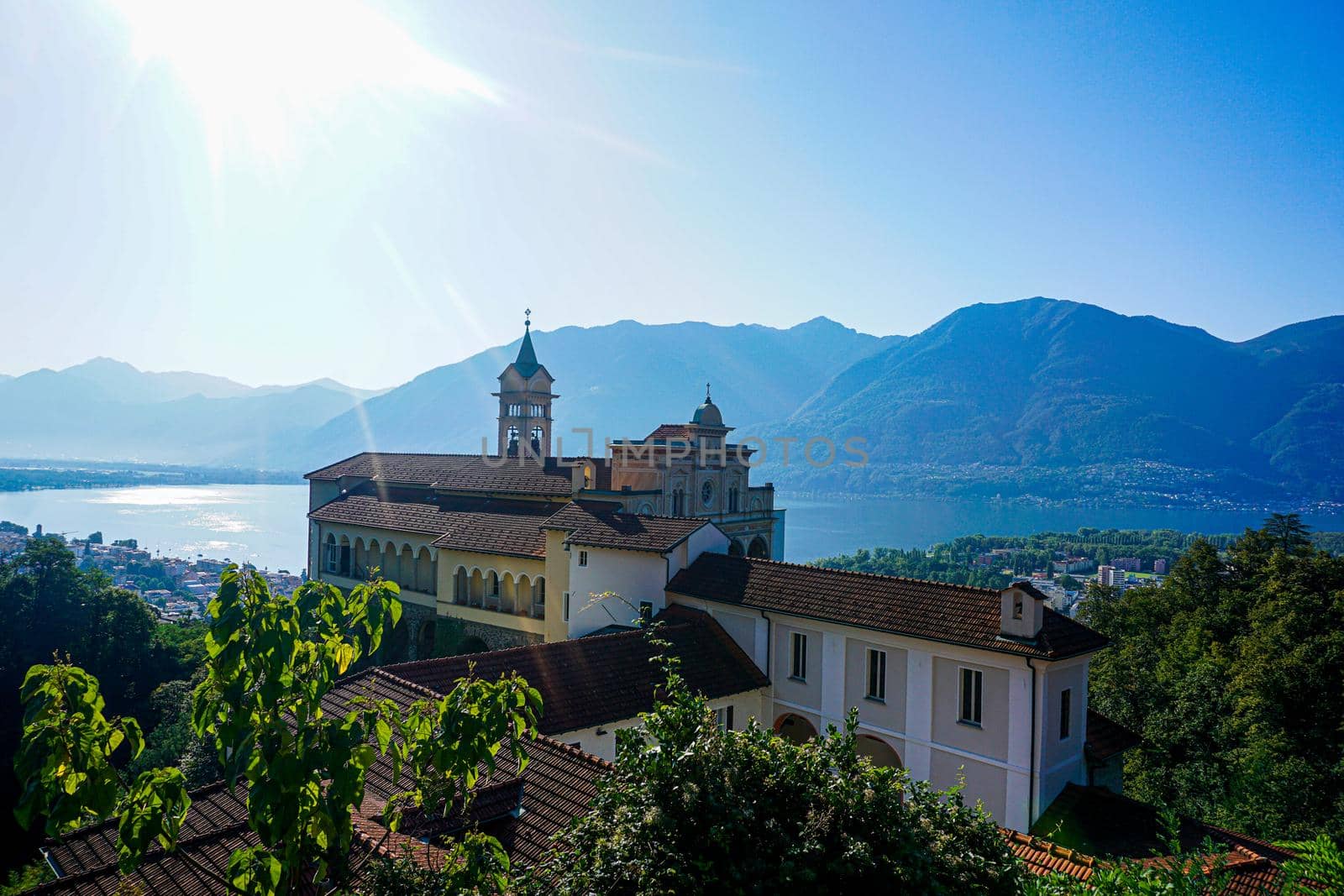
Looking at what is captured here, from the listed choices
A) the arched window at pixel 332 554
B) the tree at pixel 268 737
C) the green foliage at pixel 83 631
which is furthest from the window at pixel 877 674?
the green foliage at pixel 83 631

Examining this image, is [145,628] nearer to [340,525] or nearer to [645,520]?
[340,525]

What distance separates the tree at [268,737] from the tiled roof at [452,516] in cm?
2267

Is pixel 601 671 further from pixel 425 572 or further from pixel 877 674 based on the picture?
pixel 425 572

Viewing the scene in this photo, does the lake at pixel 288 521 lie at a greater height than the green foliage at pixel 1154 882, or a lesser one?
lesser

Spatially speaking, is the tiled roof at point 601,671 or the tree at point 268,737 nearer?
the tree at point 268,737

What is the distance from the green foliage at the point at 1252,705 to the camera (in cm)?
1853

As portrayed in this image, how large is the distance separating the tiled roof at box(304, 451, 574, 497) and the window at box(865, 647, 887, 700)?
17045mm

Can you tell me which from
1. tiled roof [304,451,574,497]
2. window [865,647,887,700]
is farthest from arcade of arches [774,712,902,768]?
tiled roof [304,451,574,497]

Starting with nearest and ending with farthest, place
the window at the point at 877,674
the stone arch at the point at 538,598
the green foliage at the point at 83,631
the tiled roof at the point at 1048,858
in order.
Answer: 1. the tiled roof at the point at 1048,858
2. the window at the point at 877,674
3. the stone arch at the point at 538,598
4. the green foliage at the point at 83,631

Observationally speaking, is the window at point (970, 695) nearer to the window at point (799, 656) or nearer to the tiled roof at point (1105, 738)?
the tiled roof at point (1105, 738)

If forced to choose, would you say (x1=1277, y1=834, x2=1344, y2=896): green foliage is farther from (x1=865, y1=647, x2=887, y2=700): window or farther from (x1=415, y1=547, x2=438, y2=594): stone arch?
(x1=415, y1=547, x2=438, y2=594): stone arch

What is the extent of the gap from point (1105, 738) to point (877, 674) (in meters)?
5.03

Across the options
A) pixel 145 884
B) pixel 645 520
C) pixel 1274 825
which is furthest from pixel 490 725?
pixel 1274 825

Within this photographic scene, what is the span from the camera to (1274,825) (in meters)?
17.6
